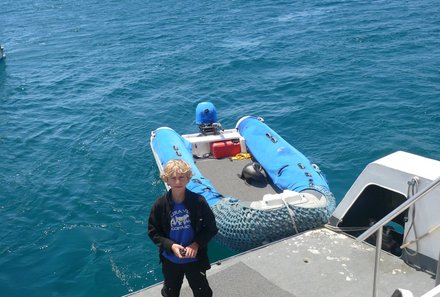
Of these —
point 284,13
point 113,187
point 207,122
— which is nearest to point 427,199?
point 207,122

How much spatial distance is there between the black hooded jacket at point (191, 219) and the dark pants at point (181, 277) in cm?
28

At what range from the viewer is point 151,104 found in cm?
1658

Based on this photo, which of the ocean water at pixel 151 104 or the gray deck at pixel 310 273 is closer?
the gray deck at pixel 310 273

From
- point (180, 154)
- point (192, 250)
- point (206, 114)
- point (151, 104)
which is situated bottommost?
point (151, 104)

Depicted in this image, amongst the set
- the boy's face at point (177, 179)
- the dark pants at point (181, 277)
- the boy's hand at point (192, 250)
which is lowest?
the dark pants at point (181, 277)

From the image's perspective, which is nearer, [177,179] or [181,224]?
[177,179]

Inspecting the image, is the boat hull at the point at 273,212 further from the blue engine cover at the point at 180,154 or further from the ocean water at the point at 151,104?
the ocean water at the point at 151,104

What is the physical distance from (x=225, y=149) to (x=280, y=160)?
193 cm

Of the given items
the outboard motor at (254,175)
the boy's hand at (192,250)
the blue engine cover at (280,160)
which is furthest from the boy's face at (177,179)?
the outboard motor at (254,175)

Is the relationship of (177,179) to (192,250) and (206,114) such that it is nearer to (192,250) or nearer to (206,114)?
(192,250)

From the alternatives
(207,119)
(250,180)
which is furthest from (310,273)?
(207,119)

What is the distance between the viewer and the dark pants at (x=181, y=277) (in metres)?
4.68

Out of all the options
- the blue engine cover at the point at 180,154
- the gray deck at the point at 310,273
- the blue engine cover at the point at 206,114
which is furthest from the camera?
the blue engine cover at the point at 206,114

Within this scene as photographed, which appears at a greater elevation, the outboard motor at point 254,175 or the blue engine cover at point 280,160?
the blue engine cover at point 280,160
